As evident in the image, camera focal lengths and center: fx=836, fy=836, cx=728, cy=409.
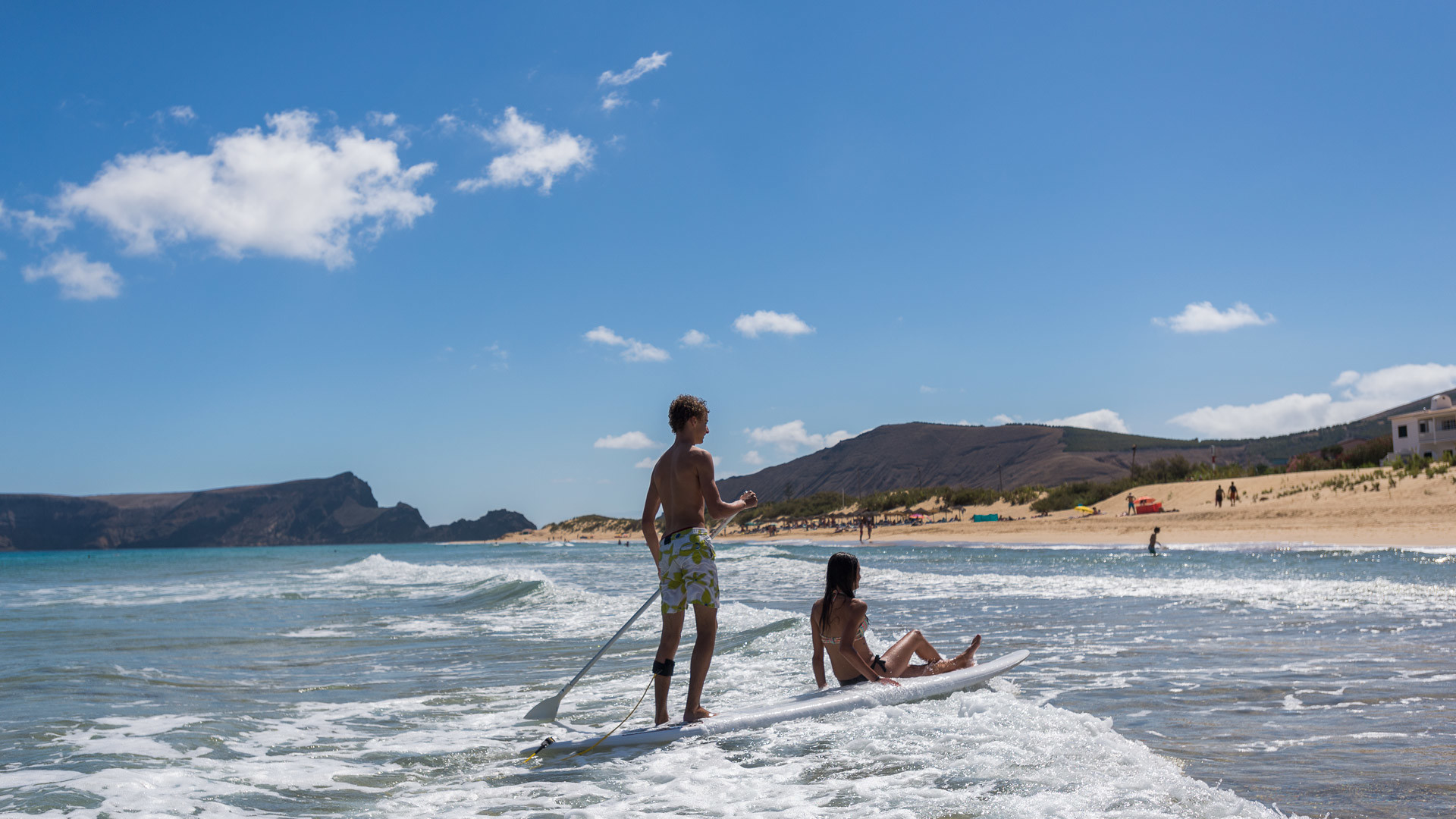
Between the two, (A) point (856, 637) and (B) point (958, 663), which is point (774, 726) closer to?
(A) point (856, 637)

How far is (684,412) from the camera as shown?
522 cm

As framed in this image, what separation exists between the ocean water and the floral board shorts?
0.87m

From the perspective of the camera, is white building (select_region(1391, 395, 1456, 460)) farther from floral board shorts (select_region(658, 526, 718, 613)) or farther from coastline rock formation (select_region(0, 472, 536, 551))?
coastline rock formation (select_region(0, 472, 536, 551))

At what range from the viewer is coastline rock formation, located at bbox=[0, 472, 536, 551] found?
170875 millimetres

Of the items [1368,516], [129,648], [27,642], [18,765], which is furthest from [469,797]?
[1368,516]

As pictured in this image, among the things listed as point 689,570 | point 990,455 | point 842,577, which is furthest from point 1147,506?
point 990,455

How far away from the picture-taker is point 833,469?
176125mm

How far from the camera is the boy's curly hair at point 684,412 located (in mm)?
5215

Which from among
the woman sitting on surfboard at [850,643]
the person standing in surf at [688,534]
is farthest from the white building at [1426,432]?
the person standing in surf at [688,534]

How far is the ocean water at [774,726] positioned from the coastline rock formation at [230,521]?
18011cm

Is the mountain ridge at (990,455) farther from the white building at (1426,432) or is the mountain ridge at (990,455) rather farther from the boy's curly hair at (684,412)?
the boy's curly hair at (684,412)

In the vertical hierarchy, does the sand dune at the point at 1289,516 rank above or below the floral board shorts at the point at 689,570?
below

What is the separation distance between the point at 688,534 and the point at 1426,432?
62.9m

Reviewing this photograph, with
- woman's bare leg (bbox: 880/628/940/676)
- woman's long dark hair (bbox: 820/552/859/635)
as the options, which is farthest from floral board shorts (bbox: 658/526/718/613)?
woman's bare leg (bbox: 880/628/940/676)
